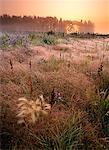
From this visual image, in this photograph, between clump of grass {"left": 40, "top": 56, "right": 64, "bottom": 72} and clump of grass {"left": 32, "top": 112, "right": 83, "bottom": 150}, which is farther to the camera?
clump of grass {"left": 40, "top": 56, "right": 64, "bottom": 72}

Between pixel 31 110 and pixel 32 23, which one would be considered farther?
pixel 32 23

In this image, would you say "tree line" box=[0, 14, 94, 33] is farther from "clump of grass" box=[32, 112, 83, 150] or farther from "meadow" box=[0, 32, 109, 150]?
"clump of grass" box=[32, 112, 83, 150]

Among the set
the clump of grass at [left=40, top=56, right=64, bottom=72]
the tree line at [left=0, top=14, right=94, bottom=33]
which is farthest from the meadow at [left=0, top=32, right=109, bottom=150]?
the tree line at [left=0, top=14, right=94, bottom=33]

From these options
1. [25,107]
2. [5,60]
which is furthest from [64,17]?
[25,107]

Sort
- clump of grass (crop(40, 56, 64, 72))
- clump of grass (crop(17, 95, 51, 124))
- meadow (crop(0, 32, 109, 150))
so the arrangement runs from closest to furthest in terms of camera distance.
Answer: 1. clump of grass (crop(17, 95, 51, 124))
2. meadow (crop(0, 32, 109, 150))
3. clump of grass (crop(40, 56, 64, 72))

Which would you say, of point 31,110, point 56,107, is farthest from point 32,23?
point 31,110

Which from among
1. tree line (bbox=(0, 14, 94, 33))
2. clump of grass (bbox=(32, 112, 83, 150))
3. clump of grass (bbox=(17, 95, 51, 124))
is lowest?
clump of grass (bbox=(32, 112, 83, 150))

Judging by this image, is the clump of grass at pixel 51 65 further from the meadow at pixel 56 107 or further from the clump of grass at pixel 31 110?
the clump of grass at pixel 31 110

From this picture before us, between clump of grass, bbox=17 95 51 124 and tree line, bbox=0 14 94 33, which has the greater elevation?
tree line, bbox=0 14 94 33

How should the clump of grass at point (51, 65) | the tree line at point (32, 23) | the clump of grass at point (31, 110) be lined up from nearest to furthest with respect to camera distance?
the clump of grass at point (31, 110) < the clump of grass at point (51, 65) < the tree line at point (32, 23)

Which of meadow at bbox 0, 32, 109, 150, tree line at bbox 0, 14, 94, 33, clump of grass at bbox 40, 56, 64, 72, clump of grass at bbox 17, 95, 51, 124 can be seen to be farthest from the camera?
tree line at bbox 0, 14, 94, 33

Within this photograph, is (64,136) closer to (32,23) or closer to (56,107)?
(56,107)

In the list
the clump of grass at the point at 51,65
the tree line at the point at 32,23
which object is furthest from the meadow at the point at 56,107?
the tree line at the point at 32,23

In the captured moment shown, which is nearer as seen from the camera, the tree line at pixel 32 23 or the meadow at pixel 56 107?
the meadow at pixel 56 107
